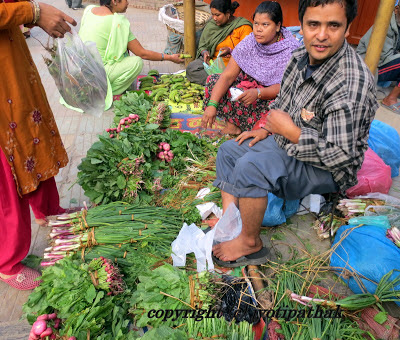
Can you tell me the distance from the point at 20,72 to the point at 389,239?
8.40 feet

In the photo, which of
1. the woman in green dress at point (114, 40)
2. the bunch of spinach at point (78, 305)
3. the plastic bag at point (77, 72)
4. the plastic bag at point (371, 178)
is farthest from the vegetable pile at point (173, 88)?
the bunch of spinach at point (78, 305)

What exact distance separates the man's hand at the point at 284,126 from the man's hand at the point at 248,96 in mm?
1115

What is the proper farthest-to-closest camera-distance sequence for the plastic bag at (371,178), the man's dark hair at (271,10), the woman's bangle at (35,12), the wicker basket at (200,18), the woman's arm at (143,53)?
the wicker basket at (200,18), the woman's arm at (143,53), the man's dark hair at (271,10), the plastic bag at (371,178), the woman's bangle at (35,12)

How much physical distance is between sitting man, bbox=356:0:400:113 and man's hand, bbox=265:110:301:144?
338 centimetres

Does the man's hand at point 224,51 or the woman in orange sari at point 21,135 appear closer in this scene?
the woman in orange sari at point 21,135

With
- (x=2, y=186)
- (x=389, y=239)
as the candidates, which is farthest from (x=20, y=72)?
(x=389, y=239)

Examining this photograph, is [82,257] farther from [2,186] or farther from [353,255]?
[353,255]

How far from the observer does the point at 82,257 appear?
205 centimetres

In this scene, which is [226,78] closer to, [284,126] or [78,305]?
[284,126]

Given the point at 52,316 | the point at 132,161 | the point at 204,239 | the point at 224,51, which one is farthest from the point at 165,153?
the point at 224,51

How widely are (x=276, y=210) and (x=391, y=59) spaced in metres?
3.35

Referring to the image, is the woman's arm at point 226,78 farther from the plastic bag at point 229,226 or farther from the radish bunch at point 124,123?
the plastic bag at point 229,226

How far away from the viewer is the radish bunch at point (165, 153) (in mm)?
3113

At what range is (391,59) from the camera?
4375 millimetres
